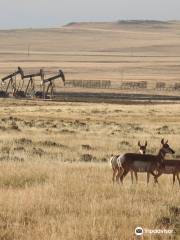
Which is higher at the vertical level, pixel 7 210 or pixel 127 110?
pixel 7 210

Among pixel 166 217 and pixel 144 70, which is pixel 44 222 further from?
pixel 144 70

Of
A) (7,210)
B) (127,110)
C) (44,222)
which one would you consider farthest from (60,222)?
(127,110)

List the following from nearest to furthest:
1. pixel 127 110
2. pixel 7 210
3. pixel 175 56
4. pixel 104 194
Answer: pixel 7 210 → pixel 104 194 → pixel 127 110 → pixel 175 56

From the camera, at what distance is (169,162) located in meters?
11.9

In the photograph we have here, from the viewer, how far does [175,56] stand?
655 ft

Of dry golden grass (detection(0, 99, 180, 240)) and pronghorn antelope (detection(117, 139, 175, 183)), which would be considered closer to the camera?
dry golden grass (detection(0, 99, 180, 240))

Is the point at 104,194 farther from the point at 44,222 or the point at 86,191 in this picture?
the point at 44,222

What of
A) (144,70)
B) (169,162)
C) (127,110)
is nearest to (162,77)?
(144,70)

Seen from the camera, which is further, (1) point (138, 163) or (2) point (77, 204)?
(1) point (138, 163)

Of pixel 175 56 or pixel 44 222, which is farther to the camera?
pixel 175 56

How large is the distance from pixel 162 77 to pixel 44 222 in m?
118

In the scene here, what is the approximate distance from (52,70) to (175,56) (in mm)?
70847

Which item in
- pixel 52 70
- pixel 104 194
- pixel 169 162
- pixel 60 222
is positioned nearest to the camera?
pixel 60 222

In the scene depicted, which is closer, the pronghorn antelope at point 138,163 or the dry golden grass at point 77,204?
the dry golden grass at point 77,204
